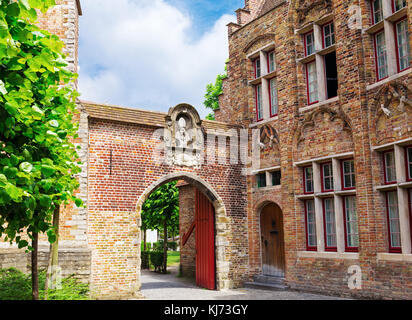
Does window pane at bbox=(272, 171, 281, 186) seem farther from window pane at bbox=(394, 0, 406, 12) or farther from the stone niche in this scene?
window pane at bbox=(394, 0, 406, 12)

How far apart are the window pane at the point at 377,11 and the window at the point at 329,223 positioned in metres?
4.49

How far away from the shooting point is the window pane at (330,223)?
1042 cm

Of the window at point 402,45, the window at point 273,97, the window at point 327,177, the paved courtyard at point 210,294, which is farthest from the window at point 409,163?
the window at point 273,97

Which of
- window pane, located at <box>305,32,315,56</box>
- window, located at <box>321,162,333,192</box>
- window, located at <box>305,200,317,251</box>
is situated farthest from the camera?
window pane, located at <box>305,32,315,56</box>

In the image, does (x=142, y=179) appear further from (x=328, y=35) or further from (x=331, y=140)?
(x=328, y=35)

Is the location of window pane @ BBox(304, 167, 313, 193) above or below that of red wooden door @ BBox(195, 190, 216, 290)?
above

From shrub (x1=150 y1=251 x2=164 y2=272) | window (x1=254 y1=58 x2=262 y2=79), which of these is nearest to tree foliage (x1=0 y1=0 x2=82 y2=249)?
window (x1=254 y1=58 x2=262 y2=79)

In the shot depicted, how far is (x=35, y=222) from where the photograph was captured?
5.05m

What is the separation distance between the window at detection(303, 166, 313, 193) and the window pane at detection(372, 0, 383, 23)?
4021mm

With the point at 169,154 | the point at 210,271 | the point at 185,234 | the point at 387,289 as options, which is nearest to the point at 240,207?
the point at 210,271

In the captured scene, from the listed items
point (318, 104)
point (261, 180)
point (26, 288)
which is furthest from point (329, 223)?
point (26, 288)

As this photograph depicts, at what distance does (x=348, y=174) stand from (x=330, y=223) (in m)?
1.37

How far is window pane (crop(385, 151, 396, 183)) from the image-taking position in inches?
360

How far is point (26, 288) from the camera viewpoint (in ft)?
26.9
